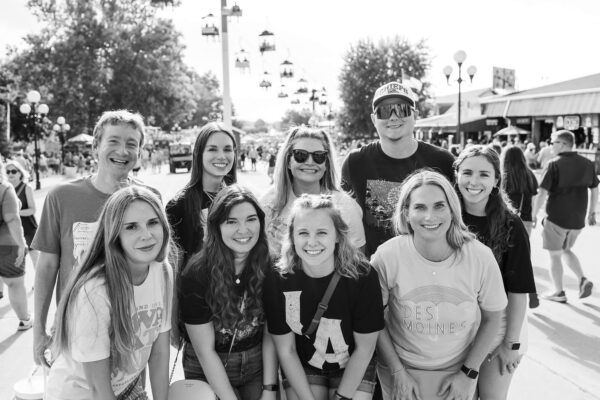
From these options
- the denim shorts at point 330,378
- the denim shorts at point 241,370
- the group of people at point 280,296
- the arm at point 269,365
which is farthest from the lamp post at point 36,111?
the denim shorts at point 330,378

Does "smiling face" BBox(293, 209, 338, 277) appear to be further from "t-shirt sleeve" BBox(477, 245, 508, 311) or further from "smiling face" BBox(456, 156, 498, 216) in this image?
"smiling face" BBox(456, 156, 498, 216)

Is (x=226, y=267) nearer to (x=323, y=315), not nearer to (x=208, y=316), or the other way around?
(x=208, y=316)

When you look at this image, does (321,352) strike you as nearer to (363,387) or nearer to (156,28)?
(363,387)

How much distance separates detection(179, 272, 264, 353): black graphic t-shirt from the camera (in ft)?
8.40

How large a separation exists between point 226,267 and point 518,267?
1.64m

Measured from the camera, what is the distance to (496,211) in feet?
9.43

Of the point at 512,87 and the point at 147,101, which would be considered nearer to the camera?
the point at 147,101

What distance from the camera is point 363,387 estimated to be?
2561mm

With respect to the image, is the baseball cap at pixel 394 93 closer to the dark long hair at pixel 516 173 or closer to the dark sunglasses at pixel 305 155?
the dark sunglasses at pixel 305 155

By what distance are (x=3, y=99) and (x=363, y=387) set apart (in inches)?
1581

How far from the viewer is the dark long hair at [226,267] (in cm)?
257

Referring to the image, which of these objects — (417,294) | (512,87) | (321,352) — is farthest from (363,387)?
(512,87)

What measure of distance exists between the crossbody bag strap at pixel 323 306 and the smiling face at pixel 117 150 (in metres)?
1.39

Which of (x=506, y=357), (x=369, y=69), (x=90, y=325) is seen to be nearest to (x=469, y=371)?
(x=506, y=357)
